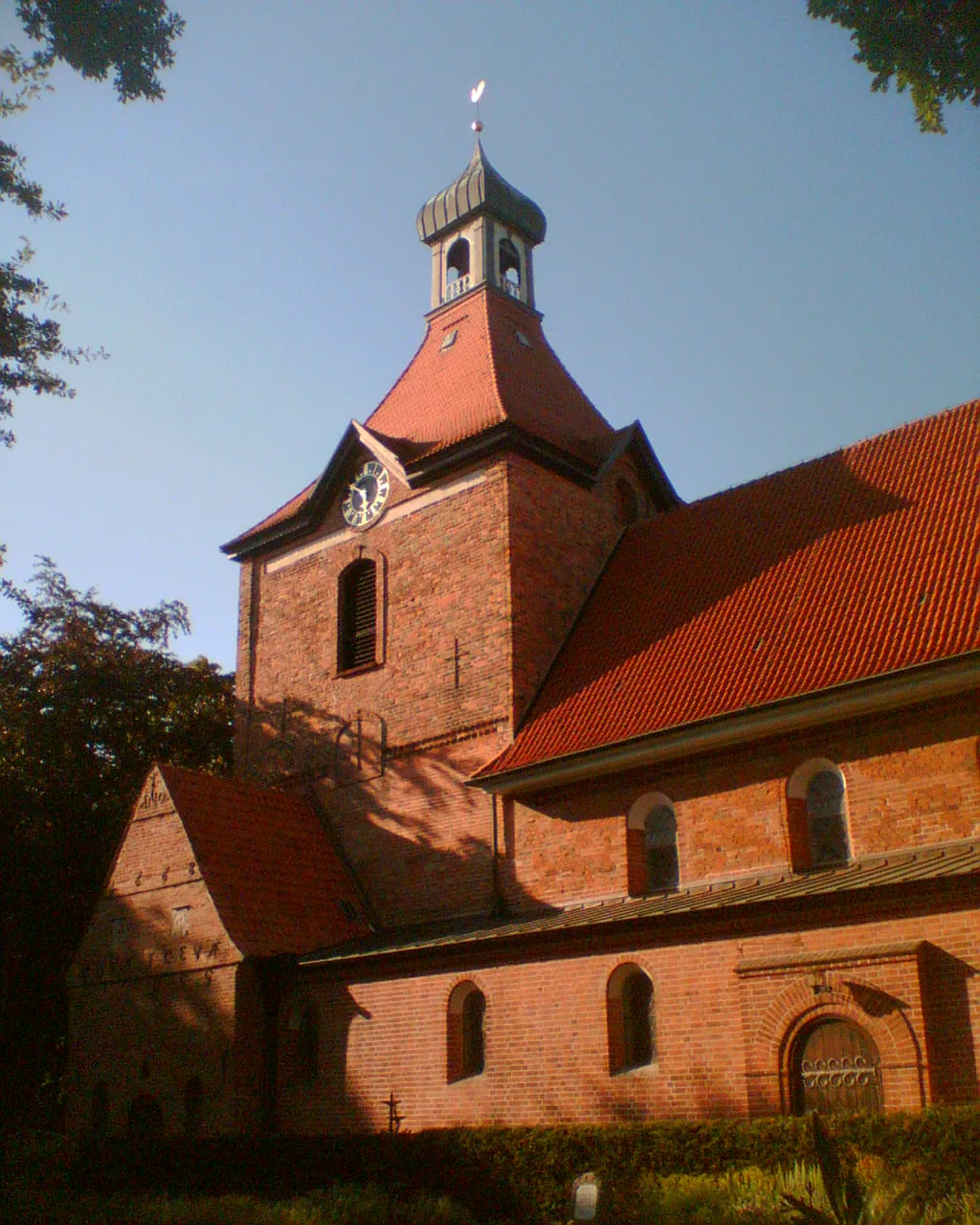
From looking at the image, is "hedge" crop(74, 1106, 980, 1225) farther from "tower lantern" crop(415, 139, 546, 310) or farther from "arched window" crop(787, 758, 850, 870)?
"tower lantern" crop(415, 139, 546, 310)

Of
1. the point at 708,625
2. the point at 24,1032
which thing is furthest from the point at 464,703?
the point at 24,1032

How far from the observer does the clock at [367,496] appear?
73.6 ft

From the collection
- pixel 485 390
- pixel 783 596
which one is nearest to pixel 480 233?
pixel 485 390

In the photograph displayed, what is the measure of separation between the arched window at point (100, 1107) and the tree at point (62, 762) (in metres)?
5.03

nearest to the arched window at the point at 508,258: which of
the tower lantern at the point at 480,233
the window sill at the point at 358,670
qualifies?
the tower lantern at the point at 480,233

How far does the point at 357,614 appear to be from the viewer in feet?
73.1

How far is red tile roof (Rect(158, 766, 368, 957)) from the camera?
18500mm

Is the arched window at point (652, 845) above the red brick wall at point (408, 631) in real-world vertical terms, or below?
below

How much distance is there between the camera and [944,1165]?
399 inches

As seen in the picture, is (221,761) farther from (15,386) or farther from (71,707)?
(15,386)

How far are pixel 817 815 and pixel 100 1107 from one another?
11.1 metres

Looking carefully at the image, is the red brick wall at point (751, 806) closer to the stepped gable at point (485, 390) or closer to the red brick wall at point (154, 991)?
the red brick wall at point (154, 991)

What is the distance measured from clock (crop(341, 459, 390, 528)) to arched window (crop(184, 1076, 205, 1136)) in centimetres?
936

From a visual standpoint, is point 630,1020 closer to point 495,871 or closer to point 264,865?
point 495,871
